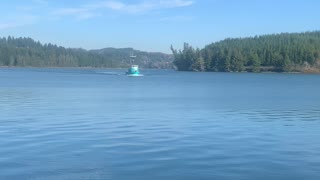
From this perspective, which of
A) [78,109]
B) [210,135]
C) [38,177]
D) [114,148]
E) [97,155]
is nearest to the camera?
[38,177]

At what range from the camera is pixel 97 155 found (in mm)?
21797

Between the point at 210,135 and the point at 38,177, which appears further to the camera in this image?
the point at 210,135

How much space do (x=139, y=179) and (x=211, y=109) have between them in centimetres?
2841

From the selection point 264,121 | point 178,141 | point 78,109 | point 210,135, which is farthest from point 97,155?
point 78,109

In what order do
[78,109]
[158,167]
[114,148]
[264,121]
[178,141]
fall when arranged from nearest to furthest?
[158,167] < [114,148] < [178,141] < [264,121] < [78,109]

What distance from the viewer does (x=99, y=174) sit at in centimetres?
1828

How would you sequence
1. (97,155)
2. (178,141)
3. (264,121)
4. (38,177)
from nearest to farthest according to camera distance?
(38,177) < (97,155) < (178,141) < (264,121)

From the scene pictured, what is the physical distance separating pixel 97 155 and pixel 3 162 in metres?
3.72

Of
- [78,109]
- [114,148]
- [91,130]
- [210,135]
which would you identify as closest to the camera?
[114,148]

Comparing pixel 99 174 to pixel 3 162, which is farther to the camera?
pixel 3 162

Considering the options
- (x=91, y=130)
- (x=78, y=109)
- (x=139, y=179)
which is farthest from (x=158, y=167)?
(x=78, y=109)

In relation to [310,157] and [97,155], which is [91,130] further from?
[310,157]

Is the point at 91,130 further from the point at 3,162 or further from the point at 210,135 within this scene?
the point at 3,162

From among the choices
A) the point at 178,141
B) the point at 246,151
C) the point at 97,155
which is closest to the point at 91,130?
the point at 178,141
